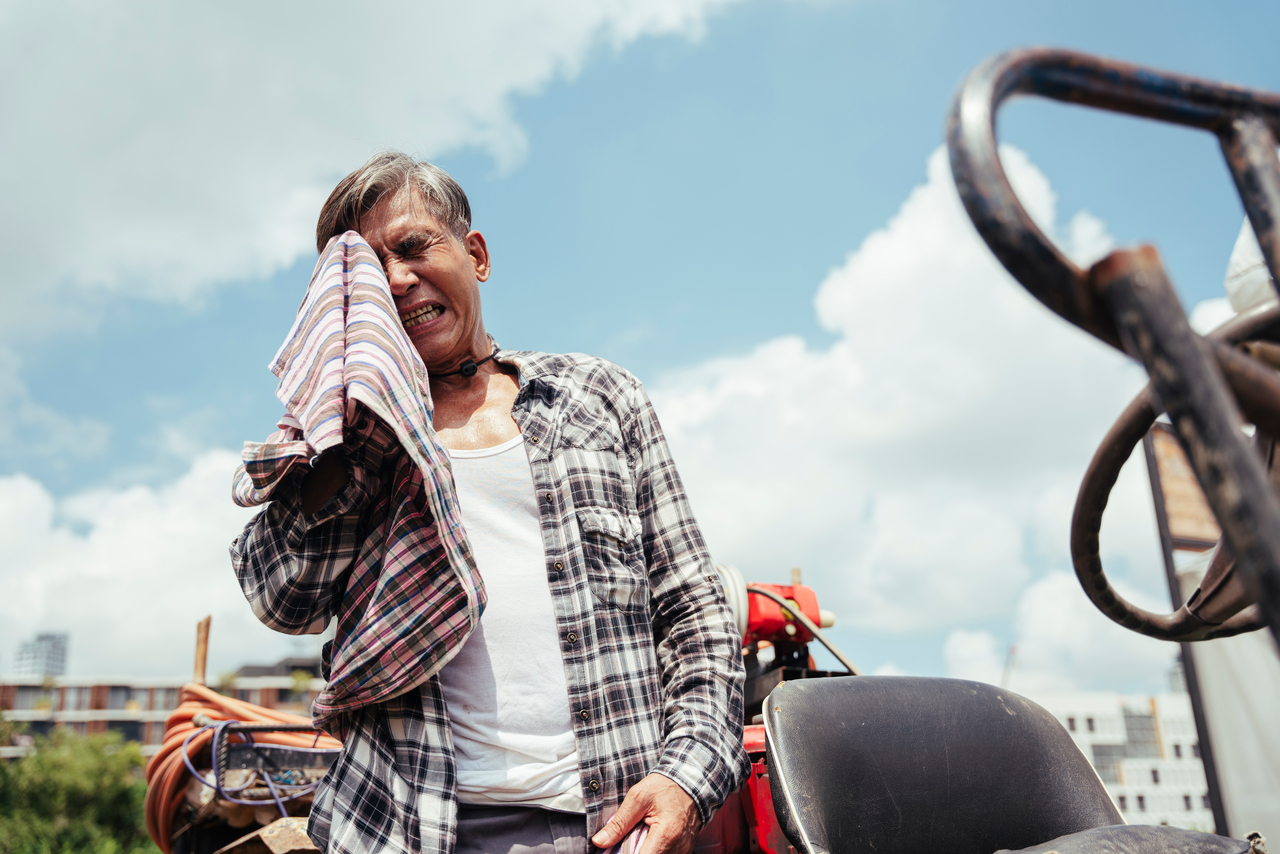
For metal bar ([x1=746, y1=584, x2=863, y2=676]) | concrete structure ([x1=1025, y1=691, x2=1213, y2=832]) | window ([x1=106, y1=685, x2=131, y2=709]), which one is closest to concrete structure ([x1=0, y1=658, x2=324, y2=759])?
window ([x1=106, y1=685, x2=131, y2=709])

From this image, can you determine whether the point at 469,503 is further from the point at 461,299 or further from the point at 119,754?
the point at 119,754

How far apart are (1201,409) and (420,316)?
1.64 meters

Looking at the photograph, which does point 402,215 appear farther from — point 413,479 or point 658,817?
point 658,817

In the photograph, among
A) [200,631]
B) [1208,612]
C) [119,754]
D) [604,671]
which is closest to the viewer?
[1208,612]

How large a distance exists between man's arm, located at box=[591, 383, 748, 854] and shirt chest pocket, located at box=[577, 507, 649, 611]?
81mm

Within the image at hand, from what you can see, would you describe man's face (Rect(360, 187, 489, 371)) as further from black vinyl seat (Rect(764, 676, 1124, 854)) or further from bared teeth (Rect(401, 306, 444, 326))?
black vinyl seat (Rect(764, 676, 1124, 854))

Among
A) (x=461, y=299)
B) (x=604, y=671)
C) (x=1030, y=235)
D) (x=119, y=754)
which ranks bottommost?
(x=119, y=754)

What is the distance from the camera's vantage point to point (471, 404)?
1.98 m

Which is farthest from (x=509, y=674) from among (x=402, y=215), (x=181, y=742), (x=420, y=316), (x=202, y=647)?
(x=202, y=647)

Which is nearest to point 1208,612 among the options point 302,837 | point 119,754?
point 302,837

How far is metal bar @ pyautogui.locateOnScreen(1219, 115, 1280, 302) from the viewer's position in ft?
2.06

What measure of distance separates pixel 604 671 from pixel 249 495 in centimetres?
70

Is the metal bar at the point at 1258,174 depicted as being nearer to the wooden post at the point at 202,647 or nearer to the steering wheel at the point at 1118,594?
the steering wheel at the point at 1118,594

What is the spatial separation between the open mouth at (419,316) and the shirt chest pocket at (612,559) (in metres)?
0.54
